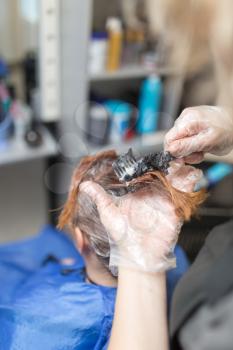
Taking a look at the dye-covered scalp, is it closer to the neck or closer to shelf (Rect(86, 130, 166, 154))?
the neck

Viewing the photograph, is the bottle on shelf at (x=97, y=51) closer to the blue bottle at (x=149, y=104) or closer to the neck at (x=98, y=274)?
the blue bottle at (x=149, y=104)

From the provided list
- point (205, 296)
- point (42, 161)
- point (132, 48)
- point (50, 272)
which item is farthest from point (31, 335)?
point (132, 48)

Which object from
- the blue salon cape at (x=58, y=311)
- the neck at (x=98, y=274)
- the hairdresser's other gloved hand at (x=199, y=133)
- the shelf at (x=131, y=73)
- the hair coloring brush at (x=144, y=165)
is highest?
the hairdresser's other gloved hand at (x=199, y=133)

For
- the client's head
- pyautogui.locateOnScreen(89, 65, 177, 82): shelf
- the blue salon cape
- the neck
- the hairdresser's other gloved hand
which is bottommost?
the blue salon cape

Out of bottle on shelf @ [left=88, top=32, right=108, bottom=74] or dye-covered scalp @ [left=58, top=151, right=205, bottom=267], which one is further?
bottle on shelf @ [left=88, top=32, right=108, bottom=74]

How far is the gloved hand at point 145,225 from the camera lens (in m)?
0.73

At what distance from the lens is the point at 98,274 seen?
3.39 ft

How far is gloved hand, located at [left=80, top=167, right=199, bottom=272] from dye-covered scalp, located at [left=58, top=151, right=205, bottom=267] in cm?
1

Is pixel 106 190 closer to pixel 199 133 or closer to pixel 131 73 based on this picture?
pixel 199 133

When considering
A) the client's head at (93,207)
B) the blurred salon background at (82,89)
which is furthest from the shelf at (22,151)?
the client's head at (93,207)

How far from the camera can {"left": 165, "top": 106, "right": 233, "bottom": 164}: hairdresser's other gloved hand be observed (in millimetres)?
763

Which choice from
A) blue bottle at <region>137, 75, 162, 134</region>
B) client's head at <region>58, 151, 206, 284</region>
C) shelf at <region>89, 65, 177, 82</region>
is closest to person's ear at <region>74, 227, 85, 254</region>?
client's head at <region>58, 151, 206, 284</region>

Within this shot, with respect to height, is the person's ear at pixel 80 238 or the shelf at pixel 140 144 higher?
the person's ear at pixel 80 238

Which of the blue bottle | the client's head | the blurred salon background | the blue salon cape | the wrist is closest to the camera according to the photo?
the wrist
